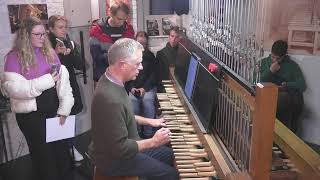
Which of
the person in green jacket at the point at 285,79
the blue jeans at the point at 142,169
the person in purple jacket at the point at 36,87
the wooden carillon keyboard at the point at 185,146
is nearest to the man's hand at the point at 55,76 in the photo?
the person in purple jacket at the point at 36,87

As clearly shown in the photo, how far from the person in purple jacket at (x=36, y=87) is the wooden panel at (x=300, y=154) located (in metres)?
1.69

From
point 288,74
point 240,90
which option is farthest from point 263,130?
point 288,74

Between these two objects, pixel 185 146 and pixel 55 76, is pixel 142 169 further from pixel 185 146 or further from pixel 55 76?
pixel 55 76

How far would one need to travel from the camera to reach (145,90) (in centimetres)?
396

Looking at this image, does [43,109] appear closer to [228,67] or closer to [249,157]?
[228,67]

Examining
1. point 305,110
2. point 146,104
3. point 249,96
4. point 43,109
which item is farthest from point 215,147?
point 305,110

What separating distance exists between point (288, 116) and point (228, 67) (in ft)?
6.73

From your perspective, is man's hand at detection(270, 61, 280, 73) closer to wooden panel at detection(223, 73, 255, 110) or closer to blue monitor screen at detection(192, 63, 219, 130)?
blue monitor screen at detection(192, 63, 219, 130)

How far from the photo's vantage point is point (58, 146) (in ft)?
9.84

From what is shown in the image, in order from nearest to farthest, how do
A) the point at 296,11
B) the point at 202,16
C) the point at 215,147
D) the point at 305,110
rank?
1. the point at 215,147
2. the point at 202,16
3. the point at 296,11
4. the point at 305,110

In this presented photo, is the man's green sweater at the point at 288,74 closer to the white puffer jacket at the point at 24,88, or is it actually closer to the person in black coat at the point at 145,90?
the person in black coat at the point at 145,90

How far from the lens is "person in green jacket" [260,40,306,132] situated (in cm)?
354

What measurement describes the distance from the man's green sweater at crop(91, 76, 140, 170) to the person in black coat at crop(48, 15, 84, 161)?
1.37 meters

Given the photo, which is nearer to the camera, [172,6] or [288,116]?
[288,116]
